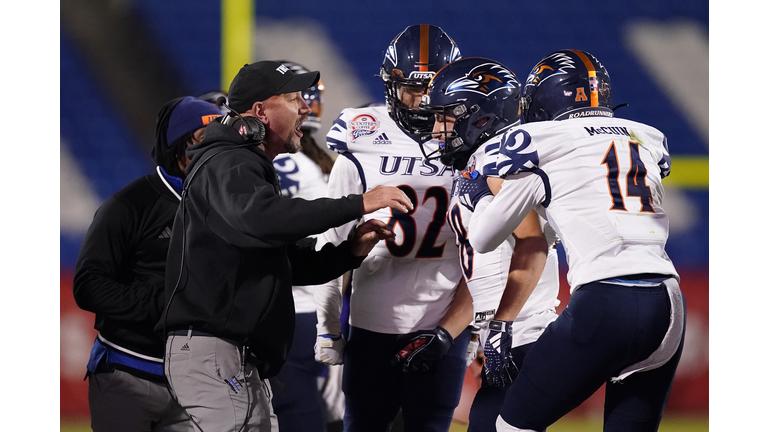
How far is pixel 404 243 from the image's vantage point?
7.27 ft

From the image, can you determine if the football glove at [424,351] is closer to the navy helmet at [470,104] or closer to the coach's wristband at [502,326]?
the coach's wristband at [502,326]

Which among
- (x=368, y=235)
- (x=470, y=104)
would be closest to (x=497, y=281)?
(x=368, y=235)

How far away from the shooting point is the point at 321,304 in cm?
233

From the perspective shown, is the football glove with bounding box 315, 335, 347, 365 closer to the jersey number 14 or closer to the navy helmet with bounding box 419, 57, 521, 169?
the navy helmet with bounding box 419, 57, 521, 169

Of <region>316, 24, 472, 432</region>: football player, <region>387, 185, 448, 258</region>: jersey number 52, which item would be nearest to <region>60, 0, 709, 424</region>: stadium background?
<region>316, 24, 472, 432</region>: football player

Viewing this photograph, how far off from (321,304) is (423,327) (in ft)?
1.17

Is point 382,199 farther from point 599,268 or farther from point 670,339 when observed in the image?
point 670,339

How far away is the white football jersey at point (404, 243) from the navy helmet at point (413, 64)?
3.0 inches

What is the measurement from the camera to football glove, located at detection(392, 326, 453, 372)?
2119mm

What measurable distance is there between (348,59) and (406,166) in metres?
1.57

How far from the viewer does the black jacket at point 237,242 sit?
61.7 inches

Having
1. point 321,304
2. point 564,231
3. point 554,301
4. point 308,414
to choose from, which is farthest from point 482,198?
point 308,414

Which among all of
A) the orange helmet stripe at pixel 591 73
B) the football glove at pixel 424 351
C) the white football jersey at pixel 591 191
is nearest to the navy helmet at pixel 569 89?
the orange helmet stripe at pixel 591 73

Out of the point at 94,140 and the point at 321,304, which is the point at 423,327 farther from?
the point at 94,140
